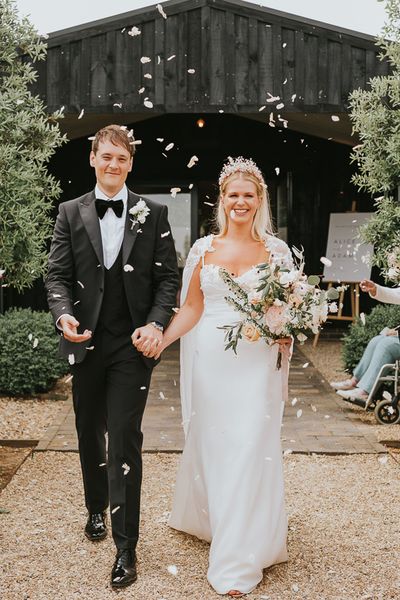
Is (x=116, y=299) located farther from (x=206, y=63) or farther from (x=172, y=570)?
(x=206, y=63)

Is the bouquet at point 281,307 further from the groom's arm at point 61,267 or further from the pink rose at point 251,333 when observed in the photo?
the groom's arm at point 61,267

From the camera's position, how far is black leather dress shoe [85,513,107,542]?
416 cm

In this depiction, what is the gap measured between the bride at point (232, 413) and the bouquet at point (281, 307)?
87 millimetres

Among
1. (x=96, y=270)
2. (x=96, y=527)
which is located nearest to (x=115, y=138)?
(x=96, y=270)

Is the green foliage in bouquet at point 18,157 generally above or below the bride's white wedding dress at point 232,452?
above

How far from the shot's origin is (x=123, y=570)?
3621 millimetres

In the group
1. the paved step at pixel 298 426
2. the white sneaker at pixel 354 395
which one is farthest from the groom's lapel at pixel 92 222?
the white sneaker at pixel 354 395

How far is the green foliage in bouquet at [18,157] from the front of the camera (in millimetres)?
5785

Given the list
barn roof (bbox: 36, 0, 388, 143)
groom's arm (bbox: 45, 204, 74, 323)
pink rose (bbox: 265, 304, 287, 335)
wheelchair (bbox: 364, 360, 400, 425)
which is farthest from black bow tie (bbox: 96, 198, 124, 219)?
barn roof (bbox: 36, 0, 388, 143)

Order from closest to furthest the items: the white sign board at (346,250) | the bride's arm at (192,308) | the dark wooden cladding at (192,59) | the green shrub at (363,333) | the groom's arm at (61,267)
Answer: the groom's arm at (61,267)
the bride's arm at (192,308)
the green shrub at (363,333)
the dark wooden cladding at (192,59)
the white sign board at (346,250)

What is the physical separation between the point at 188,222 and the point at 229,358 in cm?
932

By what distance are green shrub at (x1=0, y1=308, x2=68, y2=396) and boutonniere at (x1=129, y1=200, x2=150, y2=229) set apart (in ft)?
14.4

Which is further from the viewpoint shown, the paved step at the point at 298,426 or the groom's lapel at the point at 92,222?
the paved step at the point at 298,426

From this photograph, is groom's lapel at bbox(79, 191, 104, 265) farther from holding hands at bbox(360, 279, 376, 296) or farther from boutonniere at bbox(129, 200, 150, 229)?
holding hands at bbox(360, 279, 376, 296)
